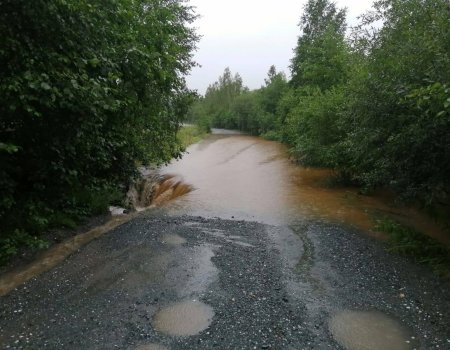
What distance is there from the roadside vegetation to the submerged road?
1.34 metres

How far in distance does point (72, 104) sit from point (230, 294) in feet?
12.9

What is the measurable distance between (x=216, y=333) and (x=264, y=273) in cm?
224

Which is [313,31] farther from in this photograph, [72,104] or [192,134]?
[72,104]

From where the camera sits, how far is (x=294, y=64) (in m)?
38.9

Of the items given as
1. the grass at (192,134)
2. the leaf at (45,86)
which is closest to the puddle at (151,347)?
the leaf at (45,86)

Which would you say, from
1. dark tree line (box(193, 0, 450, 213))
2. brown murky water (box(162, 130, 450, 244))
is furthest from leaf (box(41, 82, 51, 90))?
brown murky water (box(162, 130, 450, 244))

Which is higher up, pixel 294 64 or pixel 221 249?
pixel 294 64

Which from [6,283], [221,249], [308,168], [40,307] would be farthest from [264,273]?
[308,168]

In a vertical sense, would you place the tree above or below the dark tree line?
above

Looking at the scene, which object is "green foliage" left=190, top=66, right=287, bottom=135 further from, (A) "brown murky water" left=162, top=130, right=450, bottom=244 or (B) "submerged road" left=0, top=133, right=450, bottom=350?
(B) "submerged road" left=0, top=133, right=450, bottom=350

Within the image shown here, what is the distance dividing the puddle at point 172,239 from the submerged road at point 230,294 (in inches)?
0.9

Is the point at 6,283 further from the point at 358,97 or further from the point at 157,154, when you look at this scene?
the point at 358,97

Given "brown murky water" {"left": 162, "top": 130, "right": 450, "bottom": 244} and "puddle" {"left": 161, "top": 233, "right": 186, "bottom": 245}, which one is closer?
"puddle" {"left": 161, "top": 233, "right": 186, "bottom": 245}

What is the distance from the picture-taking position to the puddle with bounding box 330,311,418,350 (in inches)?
190
